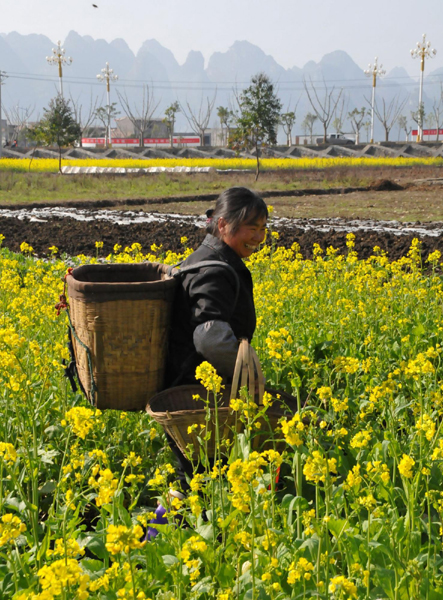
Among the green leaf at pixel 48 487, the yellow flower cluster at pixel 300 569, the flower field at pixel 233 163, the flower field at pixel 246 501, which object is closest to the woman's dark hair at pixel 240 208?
the flower field at pixel 246 501

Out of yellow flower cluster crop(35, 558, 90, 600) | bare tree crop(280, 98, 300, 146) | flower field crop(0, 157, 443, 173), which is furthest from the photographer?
bare tree crop(280, 98, 300, 146)

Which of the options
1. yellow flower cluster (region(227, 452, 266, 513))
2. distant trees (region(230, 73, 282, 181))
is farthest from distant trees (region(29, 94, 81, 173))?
yellow flower cluster (region(227, 452, 266, 513))

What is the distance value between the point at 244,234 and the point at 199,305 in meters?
0.42

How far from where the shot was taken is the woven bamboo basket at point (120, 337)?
111 inches

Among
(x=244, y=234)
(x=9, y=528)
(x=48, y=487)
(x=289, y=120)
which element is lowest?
(x=48, y=487)

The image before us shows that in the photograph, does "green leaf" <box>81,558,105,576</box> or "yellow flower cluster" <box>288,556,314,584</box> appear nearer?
"yellow flower cluster" <box>288,556,314,584</box>

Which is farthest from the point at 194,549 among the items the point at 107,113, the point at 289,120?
the point at 107,113

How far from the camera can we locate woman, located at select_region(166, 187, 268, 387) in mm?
2893

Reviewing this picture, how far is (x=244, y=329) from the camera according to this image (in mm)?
3141

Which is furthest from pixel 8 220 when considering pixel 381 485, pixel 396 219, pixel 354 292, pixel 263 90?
pixel 263 90

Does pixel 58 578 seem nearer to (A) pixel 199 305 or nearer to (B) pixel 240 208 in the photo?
(A) pixel 199 305

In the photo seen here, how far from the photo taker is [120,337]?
9.45ft

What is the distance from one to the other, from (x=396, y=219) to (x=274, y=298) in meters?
10.2

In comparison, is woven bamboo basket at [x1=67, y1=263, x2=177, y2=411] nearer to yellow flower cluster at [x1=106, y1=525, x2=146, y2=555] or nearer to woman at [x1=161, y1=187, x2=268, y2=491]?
woman at [x1=161, y1=187, x2=268, y2=491]
